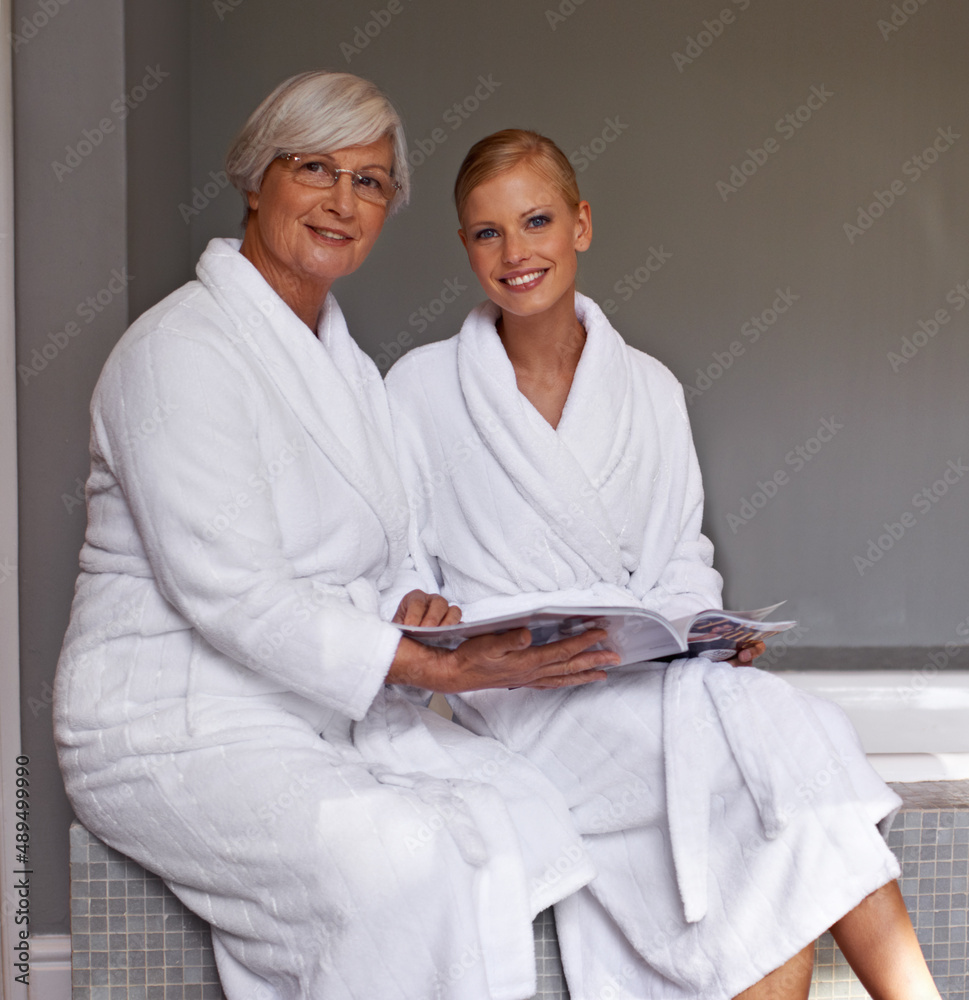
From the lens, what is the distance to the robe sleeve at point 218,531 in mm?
1178

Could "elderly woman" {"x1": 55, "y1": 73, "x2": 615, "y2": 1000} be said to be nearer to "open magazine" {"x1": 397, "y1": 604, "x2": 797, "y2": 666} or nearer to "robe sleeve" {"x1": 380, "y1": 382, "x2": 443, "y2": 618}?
"open magazine" {"x1": 397, "y1": 604, "x2": 797, "y2": 666}

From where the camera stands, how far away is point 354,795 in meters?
1.16

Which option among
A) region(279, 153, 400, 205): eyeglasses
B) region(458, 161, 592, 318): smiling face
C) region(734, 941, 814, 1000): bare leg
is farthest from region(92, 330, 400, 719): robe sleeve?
region(734, 941, 814, 1000): bare leg

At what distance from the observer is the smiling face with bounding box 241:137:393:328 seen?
4.45 ft

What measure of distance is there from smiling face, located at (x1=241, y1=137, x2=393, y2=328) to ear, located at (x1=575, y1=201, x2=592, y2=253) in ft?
1.11

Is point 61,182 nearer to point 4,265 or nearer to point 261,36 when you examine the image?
point 4,265

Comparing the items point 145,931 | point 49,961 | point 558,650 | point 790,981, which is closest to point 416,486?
point 558,650

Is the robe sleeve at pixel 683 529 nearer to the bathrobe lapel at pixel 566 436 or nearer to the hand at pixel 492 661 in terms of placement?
the bathrobe lapel at pixel 566 436

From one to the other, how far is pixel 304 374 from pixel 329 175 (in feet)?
0.85

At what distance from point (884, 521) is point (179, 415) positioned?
7.37 ft

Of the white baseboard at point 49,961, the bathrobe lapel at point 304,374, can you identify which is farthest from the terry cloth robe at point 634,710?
the white baseboard at point 49,961

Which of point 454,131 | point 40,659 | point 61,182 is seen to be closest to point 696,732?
point 40,659

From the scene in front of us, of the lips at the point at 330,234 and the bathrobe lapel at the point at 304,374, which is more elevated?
the lips at the point at 330,234

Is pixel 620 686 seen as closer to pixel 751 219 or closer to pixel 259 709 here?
pixel 259 709
